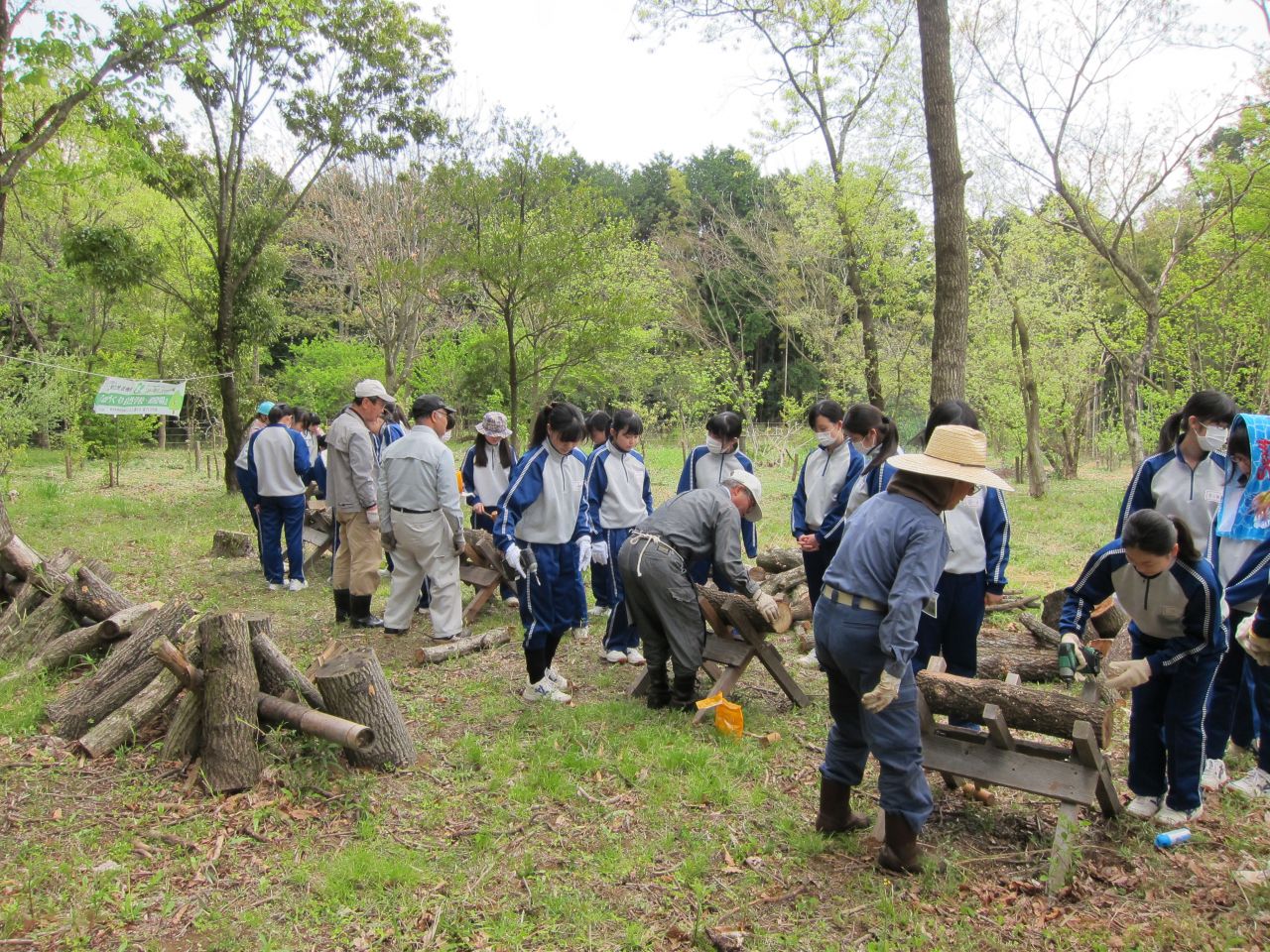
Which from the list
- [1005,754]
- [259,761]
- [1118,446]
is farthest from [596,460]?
[1118,446]

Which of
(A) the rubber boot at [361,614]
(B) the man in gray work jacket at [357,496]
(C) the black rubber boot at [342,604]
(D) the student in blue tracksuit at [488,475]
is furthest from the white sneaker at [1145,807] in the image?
(C) the black rubber boot at [342,604]

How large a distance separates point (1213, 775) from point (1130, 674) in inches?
51.0

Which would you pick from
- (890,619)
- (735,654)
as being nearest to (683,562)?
(735,654)

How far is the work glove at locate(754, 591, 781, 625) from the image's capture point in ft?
16.6

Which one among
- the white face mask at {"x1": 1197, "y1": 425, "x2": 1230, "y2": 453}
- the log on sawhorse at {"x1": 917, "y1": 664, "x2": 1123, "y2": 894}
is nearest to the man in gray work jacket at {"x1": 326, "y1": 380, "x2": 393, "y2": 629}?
the log on sawhorse at {"x1": 917, "y1": 664, "x2": 1123, "y2": 894}

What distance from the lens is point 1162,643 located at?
3.97 m

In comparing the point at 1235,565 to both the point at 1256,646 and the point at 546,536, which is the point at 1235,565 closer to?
the point at 1256,646

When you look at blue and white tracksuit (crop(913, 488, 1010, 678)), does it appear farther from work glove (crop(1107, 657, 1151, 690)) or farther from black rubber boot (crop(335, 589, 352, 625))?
black rubber boot (crop(335, 589, 352, 625))

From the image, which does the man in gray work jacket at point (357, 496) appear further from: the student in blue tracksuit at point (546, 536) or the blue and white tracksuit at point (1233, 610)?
the blue and white tracksuit at point (1233, 610)

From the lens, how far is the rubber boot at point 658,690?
5598 millimetres

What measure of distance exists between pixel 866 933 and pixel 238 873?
2809 millimetres

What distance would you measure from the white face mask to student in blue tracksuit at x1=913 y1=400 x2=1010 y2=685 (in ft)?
3.81

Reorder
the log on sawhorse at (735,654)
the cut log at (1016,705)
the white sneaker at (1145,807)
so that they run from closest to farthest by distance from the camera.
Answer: the cut log at (1016,705), the white sneaker at (1145,807), the log on sawhorse at (735,654)

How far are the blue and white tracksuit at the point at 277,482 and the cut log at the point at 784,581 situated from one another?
17.3ft
